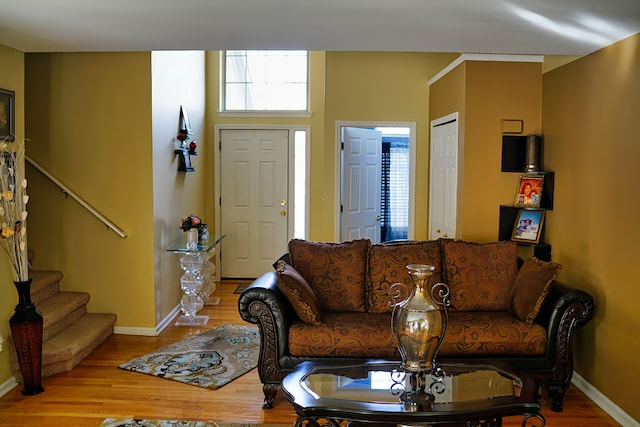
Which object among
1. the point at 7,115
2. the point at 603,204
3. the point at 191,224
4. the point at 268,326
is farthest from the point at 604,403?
the point at 7,115

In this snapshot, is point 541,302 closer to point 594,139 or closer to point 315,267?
point 594,139

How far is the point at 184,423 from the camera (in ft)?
11.9

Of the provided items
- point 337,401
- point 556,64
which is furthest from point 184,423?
point 556,64

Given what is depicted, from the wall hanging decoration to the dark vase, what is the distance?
239 cm

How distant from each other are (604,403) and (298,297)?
6.64ft

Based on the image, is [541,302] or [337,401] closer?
[337,401]

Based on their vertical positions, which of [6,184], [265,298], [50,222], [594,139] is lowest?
[265,298]

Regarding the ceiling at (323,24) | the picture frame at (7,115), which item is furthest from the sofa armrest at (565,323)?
the picture frame at (7,115)

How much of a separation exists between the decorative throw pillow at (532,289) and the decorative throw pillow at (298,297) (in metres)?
1.31

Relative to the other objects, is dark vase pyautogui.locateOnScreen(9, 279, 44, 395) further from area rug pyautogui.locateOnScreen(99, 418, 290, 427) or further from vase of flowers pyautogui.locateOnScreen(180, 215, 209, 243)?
vase of flowers pyautogui.locateOnScreen(180, 215, 209, 243)

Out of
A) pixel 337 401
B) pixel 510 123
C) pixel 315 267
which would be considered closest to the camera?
pixel 337 401

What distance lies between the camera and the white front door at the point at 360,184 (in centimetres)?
686

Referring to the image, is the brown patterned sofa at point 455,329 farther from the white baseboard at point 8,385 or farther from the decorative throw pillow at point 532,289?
the white baseboard at point 8,385

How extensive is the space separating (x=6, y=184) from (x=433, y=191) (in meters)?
4.04
